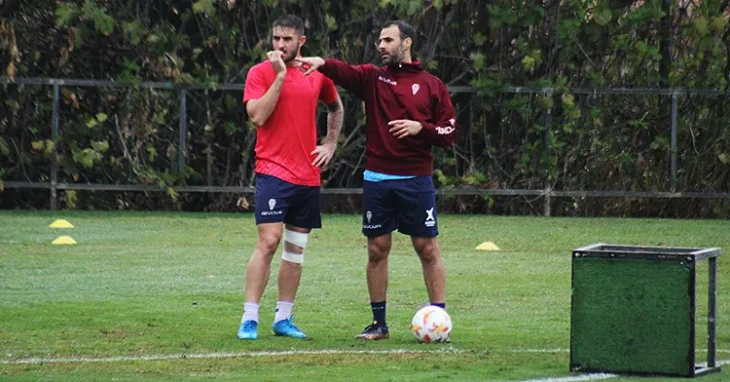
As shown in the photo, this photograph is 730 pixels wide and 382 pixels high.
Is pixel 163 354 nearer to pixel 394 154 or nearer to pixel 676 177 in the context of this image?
pixel 394 154

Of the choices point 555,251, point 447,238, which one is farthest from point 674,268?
point 447,238

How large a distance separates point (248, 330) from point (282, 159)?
3.55 feet

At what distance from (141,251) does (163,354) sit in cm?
612

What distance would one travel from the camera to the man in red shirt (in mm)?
9289

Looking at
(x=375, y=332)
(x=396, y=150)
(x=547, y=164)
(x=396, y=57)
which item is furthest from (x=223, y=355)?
(x=547, y=164)

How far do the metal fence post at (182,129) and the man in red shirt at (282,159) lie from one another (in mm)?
9721

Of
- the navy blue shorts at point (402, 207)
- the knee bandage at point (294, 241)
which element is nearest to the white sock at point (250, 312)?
the knee bandage at point (294, 241)

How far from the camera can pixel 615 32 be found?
19.3 metres

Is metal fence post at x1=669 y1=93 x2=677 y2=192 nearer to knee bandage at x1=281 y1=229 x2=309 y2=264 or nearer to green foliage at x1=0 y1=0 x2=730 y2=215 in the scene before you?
green foliage at x1=0 y1=0 x2=730 y2=215

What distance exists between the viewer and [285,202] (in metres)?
9.40

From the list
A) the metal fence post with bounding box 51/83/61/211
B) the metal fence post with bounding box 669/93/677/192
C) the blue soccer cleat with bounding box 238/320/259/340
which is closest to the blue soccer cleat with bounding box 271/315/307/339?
the blue soccer cleat with bounding box 238/320/259/340

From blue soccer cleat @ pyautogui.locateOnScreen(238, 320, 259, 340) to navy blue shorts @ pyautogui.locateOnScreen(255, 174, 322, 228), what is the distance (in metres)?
0.64

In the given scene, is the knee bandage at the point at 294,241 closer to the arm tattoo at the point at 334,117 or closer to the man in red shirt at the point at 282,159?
the man in red shirt at the point at 282,159

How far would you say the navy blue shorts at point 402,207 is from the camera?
941cm
